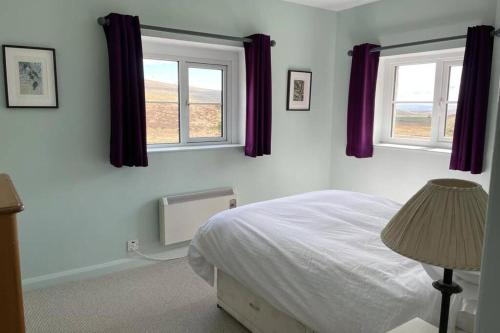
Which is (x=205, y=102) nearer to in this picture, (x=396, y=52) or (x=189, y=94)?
(x=189, y=94)

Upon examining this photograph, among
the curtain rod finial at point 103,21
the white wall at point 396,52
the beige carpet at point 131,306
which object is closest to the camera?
the beige carpet at point 131,306

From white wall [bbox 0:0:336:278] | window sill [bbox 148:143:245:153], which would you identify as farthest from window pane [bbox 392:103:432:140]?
window sill [bbox 148:143:245:153]

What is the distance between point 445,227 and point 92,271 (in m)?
2.79

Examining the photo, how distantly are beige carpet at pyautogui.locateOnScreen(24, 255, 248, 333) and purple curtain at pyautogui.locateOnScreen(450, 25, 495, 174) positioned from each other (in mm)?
2191

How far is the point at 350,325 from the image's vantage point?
1.49 m

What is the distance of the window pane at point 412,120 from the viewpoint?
11.7ft

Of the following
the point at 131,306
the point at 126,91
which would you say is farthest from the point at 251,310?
the point at 126,91

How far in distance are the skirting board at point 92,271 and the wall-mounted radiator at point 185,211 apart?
155 millimetres

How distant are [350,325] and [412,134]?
2.70m

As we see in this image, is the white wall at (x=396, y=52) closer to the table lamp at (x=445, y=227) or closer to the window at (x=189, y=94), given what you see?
the window at (x=189, y=94)

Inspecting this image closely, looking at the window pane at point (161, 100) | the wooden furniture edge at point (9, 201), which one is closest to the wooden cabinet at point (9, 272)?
the wooden furniture edge at point (9, 201)

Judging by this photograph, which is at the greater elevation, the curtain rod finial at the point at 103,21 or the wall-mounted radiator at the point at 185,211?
the curtain rod finial at the point at 103,21

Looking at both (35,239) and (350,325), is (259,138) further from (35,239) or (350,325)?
(350,325)

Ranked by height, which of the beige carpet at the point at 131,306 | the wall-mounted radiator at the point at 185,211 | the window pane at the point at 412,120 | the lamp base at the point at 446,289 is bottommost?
the beige carpet at the point at 131,306
